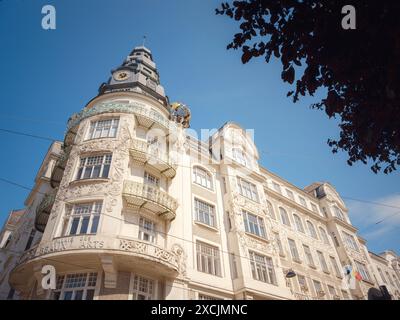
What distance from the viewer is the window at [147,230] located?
16223 mm

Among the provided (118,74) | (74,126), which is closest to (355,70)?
(74,126)

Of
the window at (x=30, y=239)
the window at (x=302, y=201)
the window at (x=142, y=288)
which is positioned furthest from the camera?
the window at (x=302, y=201)

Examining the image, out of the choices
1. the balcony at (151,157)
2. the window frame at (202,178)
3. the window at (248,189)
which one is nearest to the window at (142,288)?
the balcony at (151,157)

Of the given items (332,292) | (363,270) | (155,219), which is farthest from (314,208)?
(155,219)

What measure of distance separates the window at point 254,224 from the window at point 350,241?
16.9 meters

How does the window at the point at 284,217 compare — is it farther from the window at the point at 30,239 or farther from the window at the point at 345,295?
the window at the point at 30,239

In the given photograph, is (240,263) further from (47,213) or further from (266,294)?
(47,213)

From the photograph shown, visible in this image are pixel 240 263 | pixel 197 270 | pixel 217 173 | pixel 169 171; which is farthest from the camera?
pixel 217 173

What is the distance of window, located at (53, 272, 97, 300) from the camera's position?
12.8 metres

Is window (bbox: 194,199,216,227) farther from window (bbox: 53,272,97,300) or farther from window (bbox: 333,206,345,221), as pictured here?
window (bbox: 333,206,345,221)

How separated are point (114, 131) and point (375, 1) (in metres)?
17.2

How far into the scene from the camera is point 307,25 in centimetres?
546

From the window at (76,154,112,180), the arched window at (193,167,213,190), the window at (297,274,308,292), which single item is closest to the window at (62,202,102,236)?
the window at (76,154,112,180)

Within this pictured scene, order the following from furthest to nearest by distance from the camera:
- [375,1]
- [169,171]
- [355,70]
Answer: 1. [169,171]
2. [355,70]
3. [375,1]
